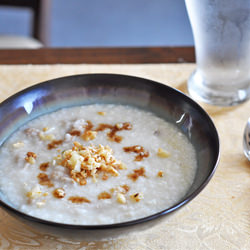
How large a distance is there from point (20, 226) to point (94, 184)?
7.1 inches

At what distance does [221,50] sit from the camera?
4.18ft

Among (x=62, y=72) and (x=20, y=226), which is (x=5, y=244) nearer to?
(x=20, y=226)

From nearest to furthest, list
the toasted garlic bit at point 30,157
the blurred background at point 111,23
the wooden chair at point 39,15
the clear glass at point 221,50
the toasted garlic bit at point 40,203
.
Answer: the toasted garlic bit at point 40,203, the toasted garlic bit at point 30,157, the clear glass at point 221,50, the wooden chair at point 39,15, the blurred background at point 111,23

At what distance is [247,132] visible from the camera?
114cm

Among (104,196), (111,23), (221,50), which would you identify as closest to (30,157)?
(104,196)

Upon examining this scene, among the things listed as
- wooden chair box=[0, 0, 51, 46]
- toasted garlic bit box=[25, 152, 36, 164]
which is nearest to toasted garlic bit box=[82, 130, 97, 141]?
toasted garlic bit box=[25, 152, 36, 164]

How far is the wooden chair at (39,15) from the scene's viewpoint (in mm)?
1977

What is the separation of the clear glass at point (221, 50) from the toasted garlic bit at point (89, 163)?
512mm

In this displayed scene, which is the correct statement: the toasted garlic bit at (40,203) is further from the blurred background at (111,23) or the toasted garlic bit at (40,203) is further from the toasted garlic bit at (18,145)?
the blurred background at (111,23)

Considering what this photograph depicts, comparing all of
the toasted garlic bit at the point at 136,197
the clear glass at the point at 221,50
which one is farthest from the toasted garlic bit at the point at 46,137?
the clear glass at the point at 221,50

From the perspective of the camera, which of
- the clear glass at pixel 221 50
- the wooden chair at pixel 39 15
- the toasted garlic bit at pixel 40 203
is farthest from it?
the wooden chair at pixel 39 15

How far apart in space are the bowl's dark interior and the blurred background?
2115 millimetres

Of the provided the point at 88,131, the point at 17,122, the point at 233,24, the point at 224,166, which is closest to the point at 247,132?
the point at 224,166

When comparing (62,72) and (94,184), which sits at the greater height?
(94,184)
